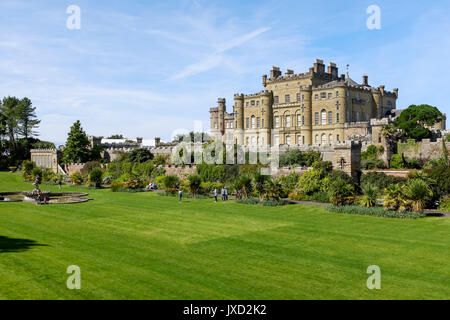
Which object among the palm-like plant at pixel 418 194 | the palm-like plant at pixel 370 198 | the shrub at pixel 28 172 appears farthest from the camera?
the shrub at pixel 28 172

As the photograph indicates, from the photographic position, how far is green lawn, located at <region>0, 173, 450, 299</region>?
39.2 feet

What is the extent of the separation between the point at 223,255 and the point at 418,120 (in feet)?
160

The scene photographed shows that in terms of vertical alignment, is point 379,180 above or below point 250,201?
above

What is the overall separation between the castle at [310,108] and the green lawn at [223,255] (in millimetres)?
41107

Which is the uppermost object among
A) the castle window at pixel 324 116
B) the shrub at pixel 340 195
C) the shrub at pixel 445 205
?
the castle window at pixel 324 116

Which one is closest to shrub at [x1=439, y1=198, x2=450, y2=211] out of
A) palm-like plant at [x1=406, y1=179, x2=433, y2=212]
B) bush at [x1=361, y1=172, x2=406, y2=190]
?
palm-like plant at [x1=406, y1=179, x2=433, y2=212]

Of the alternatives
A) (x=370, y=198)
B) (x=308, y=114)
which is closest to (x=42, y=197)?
(x=370, y=198)

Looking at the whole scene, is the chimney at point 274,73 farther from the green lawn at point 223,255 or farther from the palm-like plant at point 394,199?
the palm-like plant at point 394,199

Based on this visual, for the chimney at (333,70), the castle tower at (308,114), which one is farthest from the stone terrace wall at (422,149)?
the chimney at (333,70)

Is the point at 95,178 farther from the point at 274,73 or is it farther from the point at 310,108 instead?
the point at 274,73

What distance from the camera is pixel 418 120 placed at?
56.3m

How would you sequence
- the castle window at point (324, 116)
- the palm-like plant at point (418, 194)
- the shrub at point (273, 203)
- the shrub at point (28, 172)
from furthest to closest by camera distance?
the castle window at point (324, 116)
the shrub at point (28, 172)
the shrub at point (273, 203)
the palm-like plant at point (418, 194)

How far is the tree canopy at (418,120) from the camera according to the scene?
53312 millimetres
